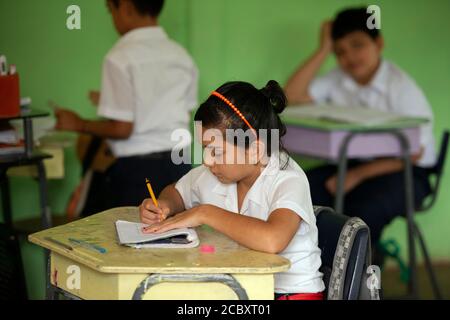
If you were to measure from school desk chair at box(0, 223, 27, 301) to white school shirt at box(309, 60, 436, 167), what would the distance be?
1887 millimetres

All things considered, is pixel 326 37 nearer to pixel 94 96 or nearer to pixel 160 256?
pixel 94 96

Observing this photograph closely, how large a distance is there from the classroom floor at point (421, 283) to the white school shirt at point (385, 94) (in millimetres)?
646

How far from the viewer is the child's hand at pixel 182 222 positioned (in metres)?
2.11

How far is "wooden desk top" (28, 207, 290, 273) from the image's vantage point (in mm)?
1897

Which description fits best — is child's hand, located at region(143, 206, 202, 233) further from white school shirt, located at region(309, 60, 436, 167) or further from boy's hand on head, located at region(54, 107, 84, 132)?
white school shirt, located at region(309, 60, 436, 167)

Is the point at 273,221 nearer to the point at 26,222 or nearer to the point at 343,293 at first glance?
the point at 343,293

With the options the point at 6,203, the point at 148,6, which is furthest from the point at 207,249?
the point at 6,203

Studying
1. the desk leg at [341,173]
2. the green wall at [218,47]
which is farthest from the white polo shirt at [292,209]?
the green wall at [218,47]

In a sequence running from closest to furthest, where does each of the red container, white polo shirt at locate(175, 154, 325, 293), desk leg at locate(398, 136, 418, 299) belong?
white polo shirt at locate(175, 154, 325, 293) < the red container < desk leg at locate(398, 136, 418, 299)

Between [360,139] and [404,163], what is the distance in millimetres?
244

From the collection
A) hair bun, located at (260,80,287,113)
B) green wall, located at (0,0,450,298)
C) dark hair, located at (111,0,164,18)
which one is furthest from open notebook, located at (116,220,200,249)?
green wall, located at (0,0,450,298)

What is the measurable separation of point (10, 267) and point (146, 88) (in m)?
0.84

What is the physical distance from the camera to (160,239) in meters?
2.09
